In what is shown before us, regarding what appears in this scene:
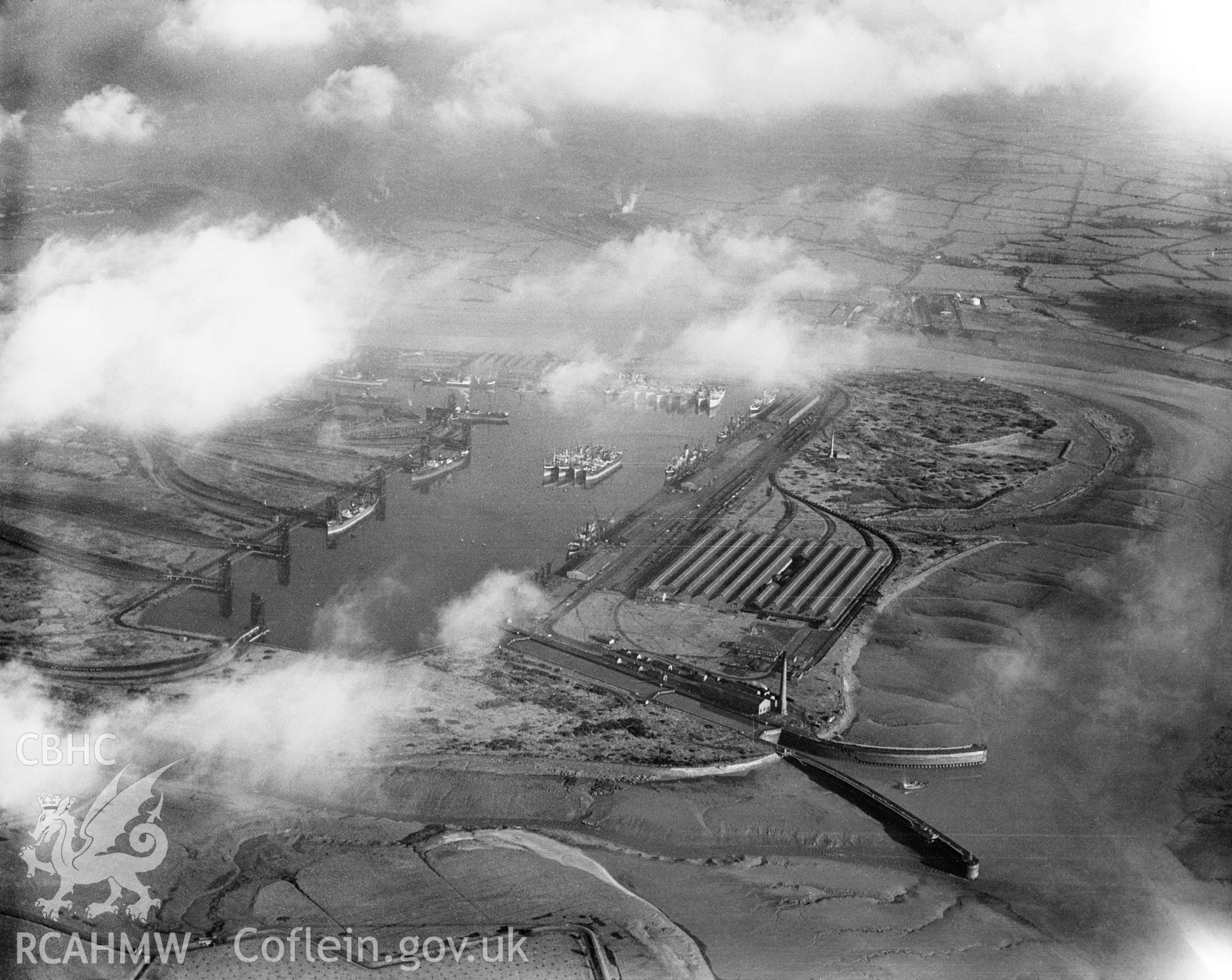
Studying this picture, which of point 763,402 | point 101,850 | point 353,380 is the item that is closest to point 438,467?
point 353,380

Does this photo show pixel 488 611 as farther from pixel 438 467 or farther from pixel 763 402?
pixel 763 402

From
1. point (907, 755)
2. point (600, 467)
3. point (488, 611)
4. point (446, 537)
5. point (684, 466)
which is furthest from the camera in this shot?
point (684, 466)

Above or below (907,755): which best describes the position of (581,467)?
above

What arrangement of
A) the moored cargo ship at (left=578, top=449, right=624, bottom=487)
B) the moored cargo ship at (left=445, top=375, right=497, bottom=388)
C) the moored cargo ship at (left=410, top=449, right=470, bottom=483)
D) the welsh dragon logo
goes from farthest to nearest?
the moored cargo ship at (left=445, top=375, right=497, bottom=388), the moored cargo ship at (left=578, top=449, right=624, bottom=487), the moored cargo ship at (left=410, top=449, right=470, bottom=483), the welsh dragon logo

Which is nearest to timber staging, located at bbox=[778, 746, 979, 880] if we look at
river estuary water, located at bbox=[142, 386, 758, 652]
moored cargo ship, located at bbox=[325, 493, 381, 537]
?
river estuary water, located at bbox=[142, 386, 758, 652]

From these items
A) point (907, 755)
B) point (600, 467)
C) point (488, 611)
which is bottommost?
point (488, 611)

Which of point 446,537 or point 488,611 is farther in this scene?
point 446,537

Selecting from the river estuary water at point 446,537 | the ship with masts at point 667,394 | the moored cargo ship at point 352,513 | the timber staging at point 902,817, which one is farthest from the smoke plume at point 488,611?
the ship with masts at point 667,394

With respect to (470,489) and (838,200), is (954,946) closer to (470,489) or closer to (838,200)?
(470,489)

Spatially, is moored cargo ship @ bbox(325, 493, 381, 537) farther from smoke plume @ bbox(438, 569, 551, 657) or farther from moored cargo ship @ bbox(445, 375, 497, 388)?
moored cargo ship @ bbox(445, 375, 497, 388)
